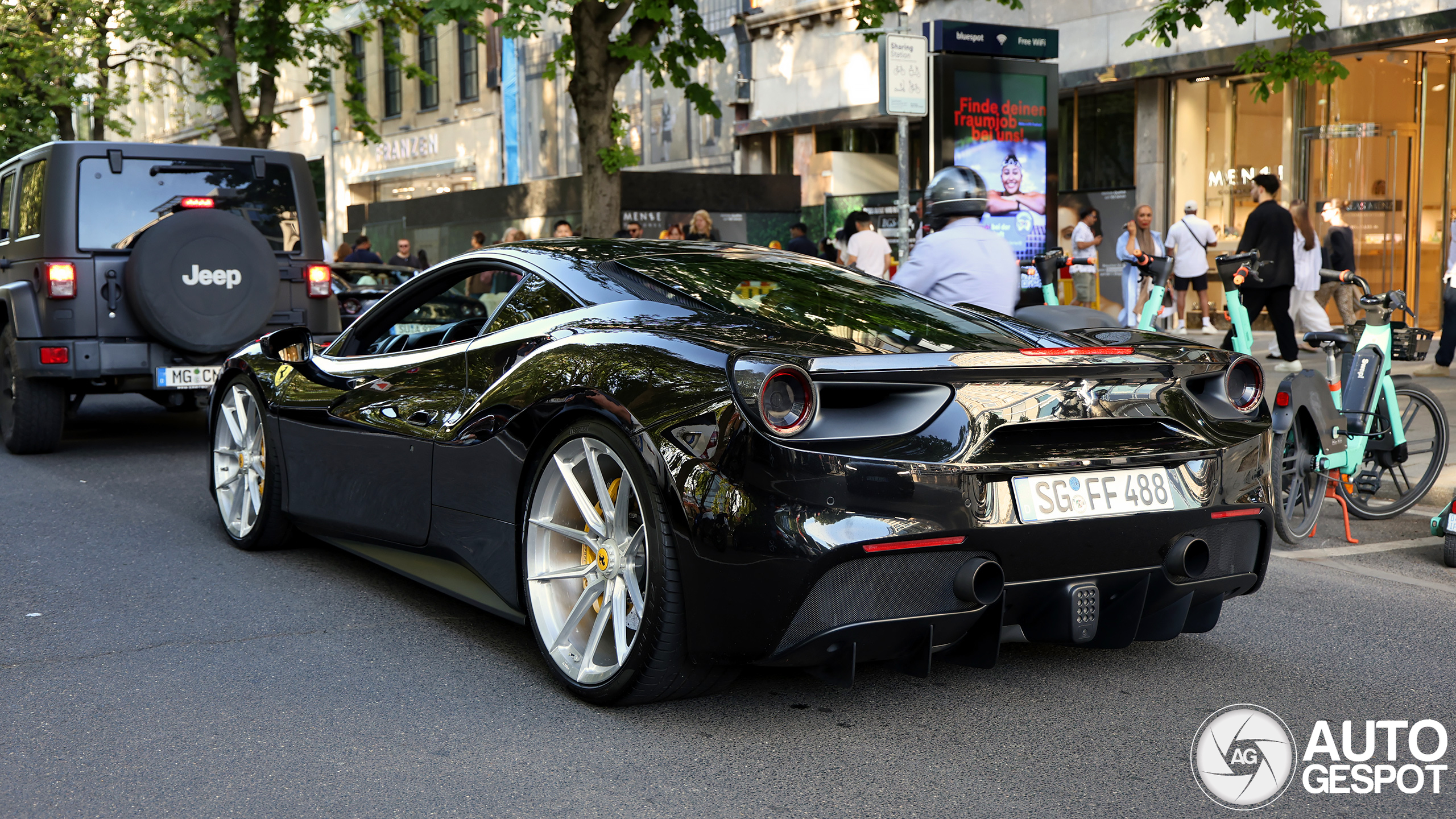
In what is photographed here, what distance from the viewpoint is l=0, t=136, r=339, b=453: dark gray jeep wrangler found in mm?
8672

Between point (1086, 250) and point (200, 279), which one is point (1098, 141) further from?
point (200, 279)

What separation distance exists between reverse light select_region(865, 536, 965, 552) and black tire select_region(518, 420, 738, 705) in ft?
1.63

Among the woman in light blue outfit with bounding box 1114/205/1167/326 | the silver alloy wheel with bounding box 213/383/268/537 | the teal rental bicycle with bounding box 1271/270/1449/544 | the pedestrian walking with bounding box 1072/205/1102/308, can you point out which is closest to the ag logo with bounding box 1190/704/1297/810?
the teal rental bicycle with bounding box 1271/270/1449/544

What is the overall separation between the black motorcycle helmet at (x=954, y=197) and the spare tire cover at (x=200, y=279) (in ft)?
14.5

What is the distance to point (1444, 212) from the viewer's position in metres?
17.7

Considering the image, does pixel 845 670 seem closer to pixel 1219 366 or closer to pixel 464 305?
pixel 1219 366

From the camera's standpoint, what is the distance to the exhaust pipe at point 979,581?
339 centimetres

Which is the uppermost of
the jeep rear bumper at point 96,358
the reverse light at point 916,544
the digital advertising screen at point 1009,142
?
the digital advertising screen at point 1009,142

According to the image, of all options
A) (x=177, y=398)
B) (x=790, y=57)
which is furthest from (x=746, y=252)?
(x=790, y=57)

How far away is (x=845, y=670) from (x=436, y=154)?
3262cm

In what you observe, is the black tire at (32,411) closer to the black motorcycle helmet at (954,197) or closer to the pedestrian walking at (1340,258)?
the black motorcycle helmet at (954,197)

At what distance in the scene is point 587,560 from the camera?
154 inches

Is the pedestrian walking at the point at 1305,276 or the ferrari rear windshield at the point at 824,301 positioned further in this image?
the pedestrian walking at the point at 1305,276

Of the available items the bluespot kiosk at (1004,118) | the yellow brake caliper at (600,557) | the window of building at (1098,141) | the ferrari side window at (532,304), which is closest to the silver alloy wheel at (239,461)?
the ferrari side window at (532,304)
